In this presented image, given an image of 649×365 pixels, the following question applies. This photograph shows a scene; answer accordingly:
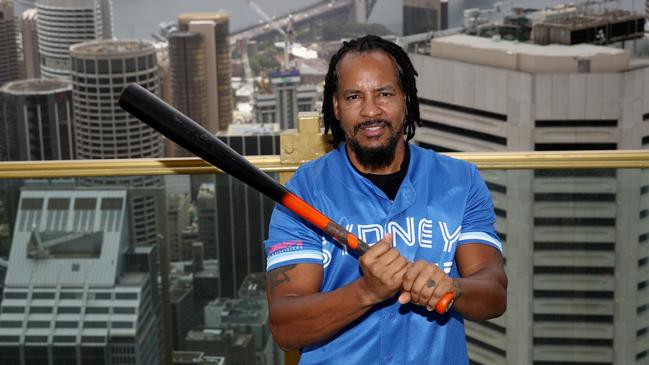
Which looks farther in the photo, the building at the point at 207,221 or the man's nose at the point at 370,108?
the building at the point at 207,221

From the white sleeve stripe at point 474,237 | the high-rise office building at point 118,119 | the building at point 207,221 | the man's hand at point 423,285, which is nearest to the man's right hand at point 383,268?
the man's hand at point 423,285

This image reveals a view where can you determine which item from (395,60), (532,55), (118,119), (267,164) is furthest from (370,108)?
(118,119)

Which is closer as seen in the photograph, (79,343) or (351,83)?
(351,83)

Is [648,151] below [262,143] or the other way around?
the other way around

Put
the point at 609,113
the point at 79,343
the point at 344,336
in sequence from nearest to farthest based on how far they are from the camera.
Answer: the point at 344,336 < the point at 79,343 < the point at 609,113

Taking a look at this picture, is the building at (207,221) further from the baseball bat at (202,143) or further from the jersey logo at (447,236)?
the jersey logo at (447,236)

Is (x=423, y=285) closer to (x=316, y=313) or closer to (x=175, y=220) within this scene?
(x=316, y=313)

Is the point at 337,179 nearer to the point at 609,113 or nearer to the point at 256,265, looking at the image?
the point at 256,265

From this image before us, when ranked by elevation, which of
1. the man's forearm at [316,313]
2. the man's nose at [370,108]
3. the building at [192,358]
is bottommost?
the building at [192,358]

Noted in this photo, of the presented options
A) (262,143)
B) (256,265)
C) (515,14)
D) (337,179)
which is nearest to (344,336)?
(337,179)

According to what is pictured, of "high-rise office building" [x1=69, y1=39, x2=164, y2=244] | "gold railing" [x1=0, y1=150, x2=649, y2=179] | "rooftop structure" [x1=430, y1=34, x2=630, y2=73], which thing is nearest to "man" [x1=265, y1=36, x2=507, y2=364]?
"gold railing" [x1=0, y1=150, x2=649, y2=179]
